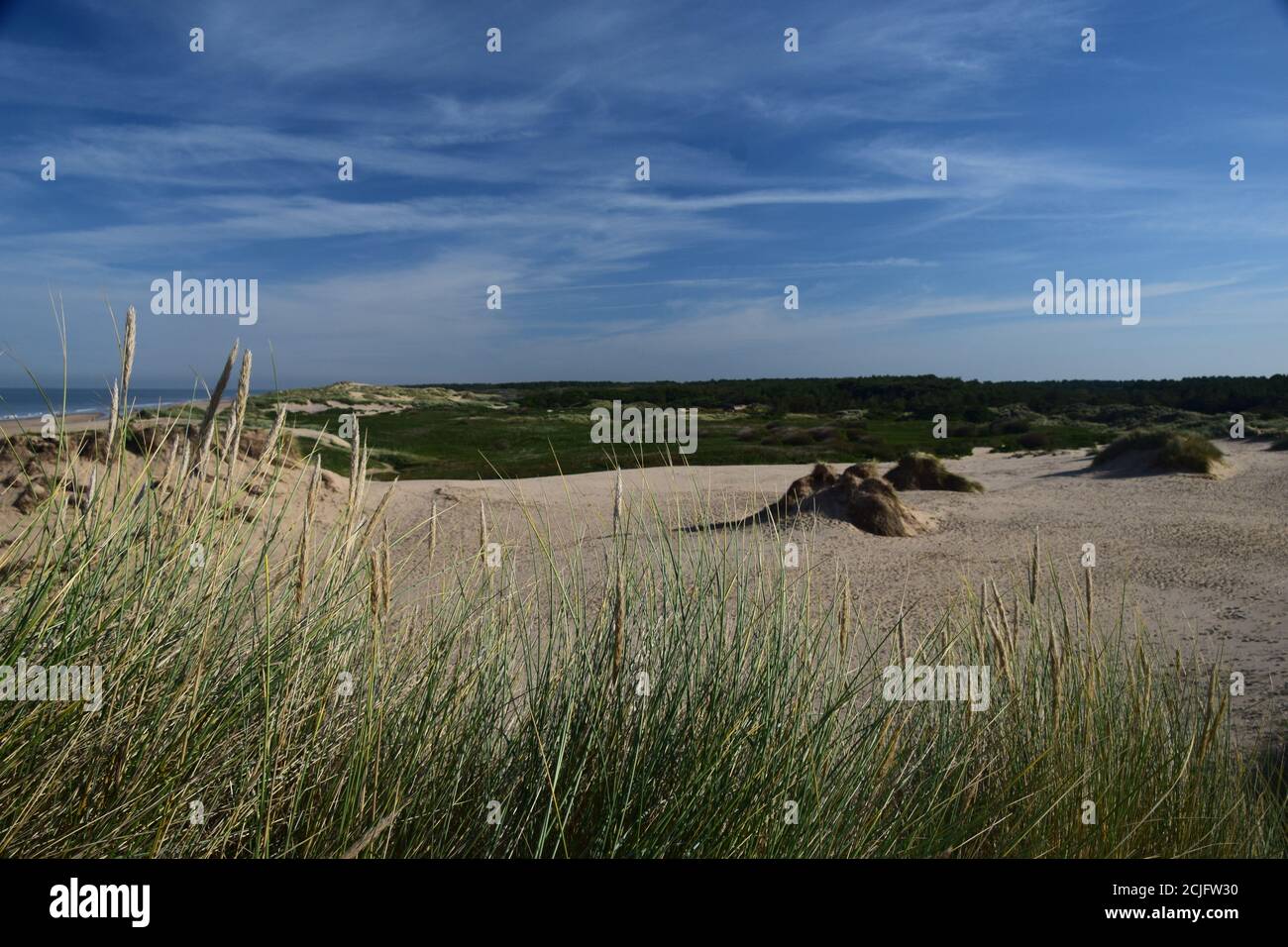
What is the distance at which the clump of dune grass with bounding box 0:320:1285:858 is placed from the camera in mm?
1889

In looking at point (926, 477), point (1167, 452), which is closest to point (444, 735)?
point (926, 477)

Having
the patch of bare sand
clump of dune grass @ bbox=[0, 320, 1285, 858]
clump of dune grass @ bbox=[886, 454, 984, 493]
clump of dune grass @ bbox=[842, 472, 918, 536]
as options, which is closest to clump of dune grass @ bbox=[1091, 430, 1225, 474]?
the patch of bare sand

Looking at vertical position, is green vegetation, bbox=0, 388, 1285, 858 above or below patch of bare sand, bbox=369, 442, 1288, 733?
above

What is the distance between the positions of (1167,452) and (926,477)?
18.0ft

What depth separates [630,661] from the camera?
2.40m

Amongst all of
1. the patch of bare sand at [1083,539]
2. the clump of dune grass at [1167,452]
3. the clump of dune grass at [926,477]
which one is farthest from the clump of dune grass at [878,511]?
the clump of dune grass at [1167,452]

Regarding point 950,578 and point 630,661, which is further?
point 950,578

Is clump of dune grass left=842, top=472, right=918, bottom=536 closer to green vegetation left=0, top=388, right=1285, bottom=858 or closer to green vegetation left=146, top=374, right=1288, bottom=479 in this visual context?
green vegetation left=146, top=374, right=1288, bottom=479

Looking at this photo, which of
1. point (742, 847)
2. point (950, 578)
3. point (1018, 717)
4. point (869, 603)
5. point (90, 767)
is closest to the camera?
point (90, 767)

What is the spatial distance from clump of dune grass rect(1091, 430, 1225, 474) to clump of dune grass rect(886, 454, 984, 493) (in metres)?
4.15

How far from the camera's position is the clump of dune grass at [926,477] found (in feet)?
54.4
